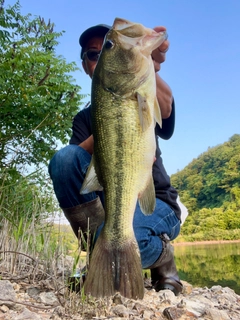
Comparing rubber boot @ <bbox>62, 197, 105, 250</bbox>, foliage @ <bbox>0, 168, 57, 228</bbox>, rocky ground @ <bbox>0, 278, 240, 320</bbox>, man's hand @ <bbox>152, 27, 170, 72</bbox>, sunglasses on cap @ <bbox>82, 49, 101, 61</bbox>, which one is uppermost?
sunglasses on cap @ <bbox>82, 49, 101, 61</bbox>

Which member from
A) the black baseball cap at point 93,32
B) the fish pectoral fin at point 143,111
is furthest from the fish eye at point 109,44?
the black baseball cap at point 93,32

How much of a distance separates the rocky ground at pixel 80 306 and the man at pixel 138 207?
346 millimetres

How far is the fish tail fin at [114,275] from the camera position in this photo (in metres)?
2.13

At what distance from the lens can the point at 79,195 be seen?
2.85 meters

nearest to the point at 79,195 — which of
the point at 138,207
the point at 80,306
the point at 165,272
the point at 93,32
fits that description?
the point at 138,207

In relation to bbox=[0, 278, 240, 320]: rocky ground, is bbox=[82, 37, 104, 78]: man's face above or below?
above

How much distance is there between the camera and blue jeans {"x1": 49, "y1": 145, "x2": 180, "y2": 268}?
2.84m

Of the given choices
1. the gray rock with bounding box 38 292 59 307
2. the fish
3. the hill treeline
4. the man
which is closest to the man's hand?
the man

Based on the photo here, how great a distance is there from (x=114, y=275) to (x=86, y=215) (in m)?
0.80

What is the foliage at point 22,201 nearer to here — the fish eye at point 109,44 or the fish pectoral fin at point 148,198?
the fish pectoral fin at point 148,198

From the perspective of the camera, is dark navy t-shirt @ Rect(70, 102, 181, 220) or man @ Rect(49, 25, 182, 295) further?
dark navy t-shirt @ Rect(70, 102, 181, 220)

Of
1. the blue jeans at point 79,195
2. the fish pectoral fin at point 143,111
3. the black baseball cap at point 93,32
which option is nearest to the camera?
the fish pectoral fin at point 143,111

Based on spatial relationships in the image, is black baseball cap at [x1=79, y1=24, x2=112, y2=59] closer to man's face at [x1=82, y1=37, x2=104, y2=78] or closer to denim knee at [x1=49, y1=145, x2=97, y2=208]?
man's face at [x1=82, y1=37, x2=104, y2=78]

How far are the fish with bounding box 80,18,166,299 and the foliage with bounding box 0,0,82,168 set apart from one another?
3596 millimetres
